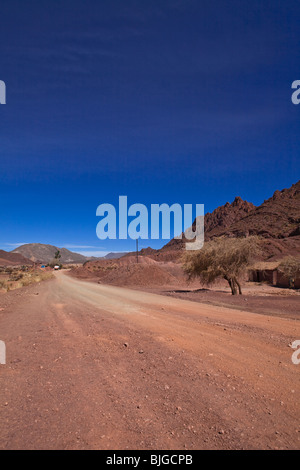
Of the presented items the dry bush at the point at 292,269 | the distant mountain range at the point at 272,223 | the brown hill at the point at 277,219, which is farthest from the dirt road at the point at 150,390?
the brown hill at the point at 277,219

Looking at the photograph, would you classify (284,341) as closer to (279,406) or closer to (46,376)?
(279,406)

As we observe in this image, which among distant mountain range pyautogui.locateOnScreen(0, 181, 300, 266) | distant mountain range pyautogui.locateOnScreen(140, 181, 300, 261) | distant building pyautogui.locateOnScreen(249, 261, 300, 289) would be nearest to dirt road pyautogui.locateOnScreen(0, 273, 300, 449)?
distant building pyautogui.locateOnScreen(249, 261, 300, 289)

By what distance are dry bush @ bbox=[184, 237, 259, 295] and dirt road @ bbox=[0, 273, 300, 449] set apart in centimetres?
1689

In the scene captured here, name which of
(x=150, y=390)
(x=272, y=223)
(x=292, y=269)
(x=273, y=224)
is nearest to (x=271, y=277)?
(x=292, y=269)

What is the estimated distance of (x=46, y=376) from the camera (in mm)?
5516

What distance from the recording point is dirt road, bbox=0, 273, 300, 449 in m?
3.51

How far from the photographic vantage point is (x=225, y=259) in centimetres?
2600

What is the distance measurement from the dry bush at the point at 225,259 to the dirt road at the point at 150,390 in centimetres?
1689

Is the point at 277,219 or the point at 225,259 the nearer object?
the point at 225,259

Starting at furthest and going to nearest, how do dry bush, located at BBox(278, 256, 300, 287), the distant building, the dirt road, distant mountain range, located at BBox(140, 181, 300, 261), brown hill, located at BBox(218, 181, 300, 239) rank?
brown hill, located at BBox(218, 181, 300, 239)
distant mountain range, located at BBox(140, 181, 300, 261)
the distant building
dry bush, located at BBox(278, 256, 300, 287)
the dirt road

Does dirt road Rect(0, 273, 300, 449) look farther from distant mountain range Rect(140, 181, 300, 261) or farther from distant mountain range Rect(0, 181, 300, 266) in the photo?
distant mountain range Rect(0, 181, 300, 266)

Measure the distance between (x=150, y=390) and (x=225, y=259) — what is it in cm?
2218

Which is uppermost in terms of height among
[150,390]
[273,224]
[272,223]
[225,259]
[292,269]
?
[272,223]

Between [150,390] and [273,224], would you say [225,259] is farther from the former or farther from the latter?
[273,224]
